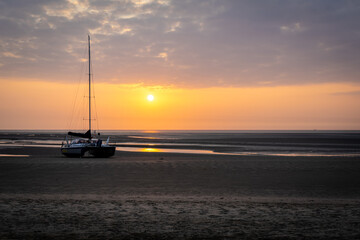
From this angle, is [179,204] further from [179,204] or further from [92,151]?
[92,151]

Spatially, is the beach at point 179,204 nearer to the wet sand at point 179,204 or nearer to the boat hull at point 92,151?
the wet sand at point 179,204

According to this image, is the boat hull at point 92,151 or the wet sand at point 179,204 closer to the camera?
the wet sand at point 179,204

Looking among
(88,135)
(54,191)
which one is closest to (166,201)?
(54,191)

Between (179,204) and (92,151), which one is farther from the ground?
(92,151)

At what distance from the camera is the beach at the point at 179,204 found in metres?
8.74

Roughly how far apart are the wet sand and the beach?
27 millimetres

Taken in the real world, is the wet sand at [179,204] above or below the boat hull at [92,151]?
below

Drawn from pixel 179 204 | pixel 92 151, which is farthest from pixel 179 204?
pixel 92 151

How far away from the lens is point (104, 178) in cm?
1944

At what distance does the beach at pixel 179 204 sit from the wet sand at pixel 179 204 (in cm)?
3

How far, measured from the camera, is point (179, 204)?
12.3m

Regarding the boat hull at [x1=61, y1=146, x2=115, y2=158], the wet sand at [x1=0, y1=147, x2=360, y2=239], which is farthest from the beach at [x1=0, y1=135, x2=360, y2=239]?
the boat hull at [x1=61, y1=146, x2=115, y2=158]

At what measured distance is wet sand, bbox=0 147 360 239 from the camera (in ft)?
28.7

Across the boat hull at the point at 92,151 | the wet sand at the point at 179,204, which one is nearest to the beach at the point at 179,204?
the wet sand at the point at 179,204
